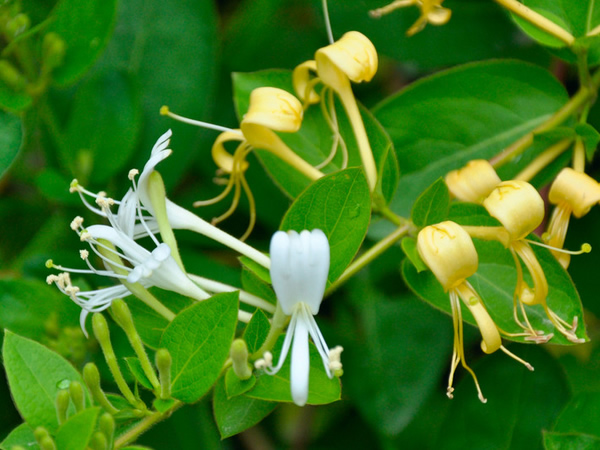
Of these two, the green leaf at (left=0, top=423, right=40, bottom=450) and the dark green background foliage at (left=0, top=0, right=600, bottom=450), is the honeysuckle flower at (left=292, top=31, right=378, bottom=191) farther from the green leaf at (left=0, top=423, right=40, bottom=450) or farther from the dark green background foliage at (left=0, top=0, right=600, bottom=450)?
the green leaf at (left=0, top=423, right=40, bottom=450)

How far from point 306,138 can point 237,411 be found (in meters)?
0.35

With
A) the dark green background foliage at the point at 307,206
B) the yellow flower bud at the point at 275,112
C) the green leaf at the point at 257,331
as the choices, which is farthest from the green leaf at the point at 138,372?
the yellow flower bud at the point at 275,112

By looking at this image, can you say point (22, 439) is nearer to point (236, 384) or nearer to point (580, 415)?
point (236, 384)

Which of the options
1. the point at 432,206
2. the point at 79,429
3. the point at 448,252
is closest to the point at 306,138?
the point at 432,206

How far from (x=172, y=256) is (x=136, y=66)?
→ 23.0 inches

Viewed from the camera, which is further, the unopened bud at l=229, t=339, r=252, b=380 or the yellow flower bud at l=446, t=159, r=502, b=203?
the yellow flower bud at l=446, t=159, r=502, b=203

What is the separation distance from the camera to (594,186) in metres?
0.72

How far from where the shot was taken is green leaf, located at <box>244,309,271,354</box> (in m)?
0.69

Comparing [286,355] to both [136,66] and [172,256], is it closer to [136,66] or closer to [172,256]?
[172,256]

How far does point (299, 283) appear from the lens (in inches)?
24.1

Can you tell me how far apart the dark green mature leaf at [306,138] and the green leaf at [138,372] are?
294mm

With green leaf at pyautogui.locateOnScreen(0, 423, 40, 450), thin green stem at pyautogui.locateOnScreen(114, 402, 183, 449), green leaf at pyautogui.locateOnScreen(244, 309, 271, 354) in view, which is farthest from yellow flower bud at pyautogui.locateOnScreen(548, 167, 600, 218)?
green leaf at pyautogui.locateOnScreen(0, 423, 40, 450)

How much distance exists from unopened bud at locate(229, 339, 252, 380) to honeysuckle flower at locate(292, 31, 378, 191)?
26cm

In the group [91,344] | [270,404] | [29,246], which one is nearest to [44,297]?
[91,344]
